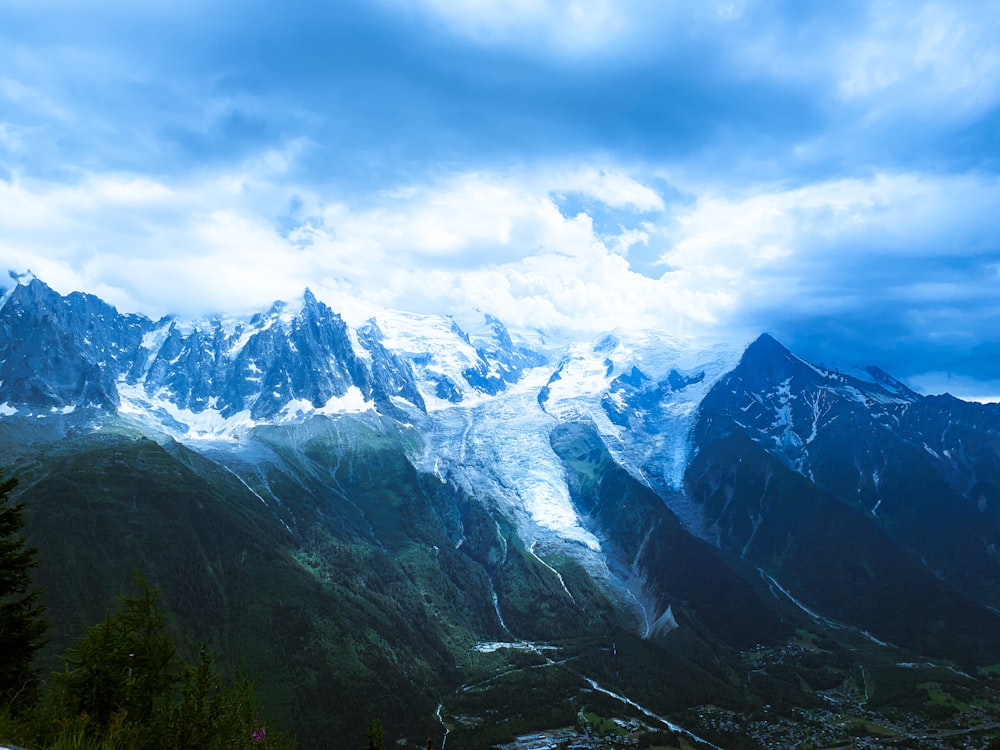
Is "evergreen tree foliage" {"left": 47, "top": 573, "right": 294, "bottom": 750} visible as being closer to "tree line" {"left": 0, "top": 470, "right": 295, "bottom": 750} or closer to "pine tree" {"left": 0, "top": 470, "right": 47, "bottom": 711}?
"tree line" {"left": 0, "top": 470, "right": 295, "bottom": 750}

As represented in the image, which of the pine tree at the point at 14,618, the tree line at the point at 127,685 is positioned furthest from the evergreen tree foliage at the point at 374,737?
the pine tree at the point at 14,618

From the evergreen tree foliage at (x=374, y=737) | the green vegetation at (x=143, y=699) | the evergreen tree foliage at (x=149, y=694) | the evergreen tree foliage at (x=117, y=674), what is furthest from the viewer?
the evergreen tree foliage at (x=374, y=737)

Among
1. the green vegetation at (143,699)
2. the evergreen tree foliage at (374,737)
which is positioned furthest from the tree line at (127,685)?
the evergreen tree foliage at (374,737)

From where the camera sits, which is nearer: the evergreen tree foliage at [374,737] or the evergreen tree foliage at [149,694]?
the evergreen tree foliage at [149,694]

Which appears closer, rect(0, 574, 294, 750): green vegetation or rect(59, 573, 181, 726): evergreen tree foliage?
rect(0, 574, 294, 750): green vegetation

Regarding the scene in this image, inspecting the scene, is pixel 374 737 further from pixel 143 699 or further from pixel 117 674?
pixel 117 674

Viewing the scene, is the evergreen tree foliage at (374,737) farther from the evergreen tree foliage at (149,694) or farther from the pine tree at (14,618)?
the pine tree at (14,618)

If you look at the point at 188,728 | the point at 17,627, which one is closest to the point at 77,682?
the point at 17,627

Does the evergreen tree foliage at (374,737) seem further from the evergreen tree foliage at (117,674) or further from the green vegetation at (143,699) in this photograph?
the evergreen tree foliage at (117,674)

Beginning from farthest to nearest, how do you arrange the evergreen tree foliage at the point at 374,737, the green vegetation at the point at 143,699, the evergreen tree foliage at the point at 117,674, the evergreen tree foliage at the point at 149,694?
the evergreen tree foliage at the point at 374,737 < the evergreen tree foliage at the point at 117,674 < the evergreen tree foliage at the point at 149,694 < the green vegetation at the point at 143,699

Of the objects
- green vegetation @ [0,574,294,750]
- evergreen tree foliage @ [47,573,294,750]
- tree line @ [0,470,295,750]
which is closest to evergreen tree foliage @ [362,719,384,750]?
green vegetation @ [0,574,294,750]

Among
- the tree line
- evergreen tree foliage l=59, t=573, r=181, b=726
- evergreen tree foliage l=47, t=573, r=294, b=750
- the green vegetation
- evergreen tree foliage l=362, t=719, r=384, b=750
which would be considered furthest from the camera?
evergreen tree foliage l=362, t=719, r=384, b=750

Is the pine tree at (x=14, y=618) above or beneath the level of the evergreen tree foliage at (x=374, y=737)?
above
